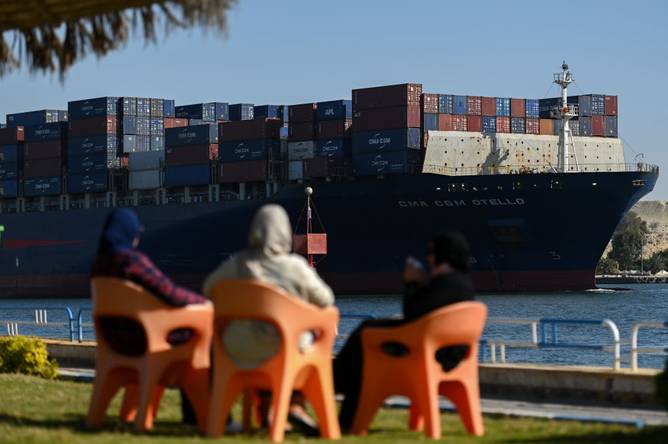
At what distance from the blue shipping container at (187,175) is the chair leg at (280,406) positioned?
4468cm

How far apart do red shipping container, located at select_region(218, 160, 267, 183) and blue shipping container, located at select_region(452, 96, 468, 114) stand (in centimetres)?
728

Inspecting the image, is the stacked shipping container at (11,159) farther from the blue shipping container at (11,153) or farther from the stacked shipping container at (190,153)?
the stacked shipping container at (190,153)

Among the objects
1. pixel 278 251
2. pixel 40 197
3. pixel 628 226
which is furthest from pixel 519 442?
pixel 628 226

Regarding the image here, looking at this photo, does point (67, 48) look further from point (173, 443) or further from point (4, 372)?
point (4, 372)

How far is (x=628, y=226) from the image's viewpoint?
432ft

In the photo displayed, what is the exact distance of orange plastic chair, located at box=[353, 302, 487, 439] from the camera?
252 inches

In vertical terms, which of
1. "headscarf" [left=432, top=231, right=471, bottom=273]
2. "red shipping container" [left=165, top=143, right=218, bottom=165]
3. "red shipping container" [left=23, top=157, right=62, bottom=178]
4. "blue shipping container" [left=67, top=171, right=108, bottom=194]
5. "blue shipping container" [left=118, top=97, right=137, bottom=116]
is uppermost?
"blue shipping container" [left=118, top=97, right=137, bottom=116]

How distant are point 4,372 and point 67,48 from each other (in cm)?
482

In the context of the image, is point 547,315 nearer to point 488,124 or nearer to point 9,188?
point 488,124

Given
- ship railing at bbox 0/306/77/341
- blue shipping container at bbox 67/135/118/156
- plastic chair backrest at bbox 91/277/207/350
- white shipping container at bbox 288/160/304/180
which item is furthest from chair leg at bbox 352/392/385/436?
blue shipping container at bbox 67/135/118/156

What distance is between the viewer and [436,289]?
6488 mm

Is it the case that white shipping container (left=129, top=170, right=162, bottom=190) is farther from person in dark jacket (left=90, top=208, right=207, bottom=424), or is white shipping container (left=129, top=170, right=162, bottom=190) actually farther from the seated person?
the seated person

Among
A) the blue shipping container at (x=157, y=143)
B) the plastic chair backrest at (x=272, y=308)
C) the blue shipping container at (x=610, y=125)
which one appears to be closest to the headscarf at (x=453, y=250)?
the plastic chair backrest at (x=272, y=308)

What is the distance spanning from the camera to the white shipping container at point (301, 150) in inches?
1871
